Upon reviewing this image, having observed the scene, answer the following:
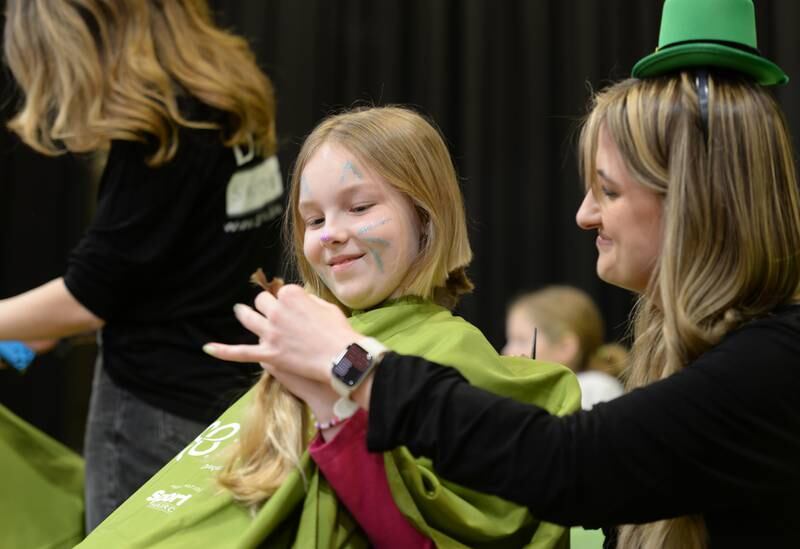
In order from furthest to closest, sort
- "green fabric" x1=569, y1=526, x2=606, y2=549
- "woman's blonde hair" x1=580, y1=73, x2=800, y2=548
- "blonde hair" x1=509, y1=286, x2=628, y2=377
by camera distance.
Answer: "blonde hair" x1=509, y1=286, x2=628, y2=377 → "green fabric" x1=569, y1=526, x2=606, y2=549 → "woman's blonde hair" x1=580, y1=73, x2=800, y2=548

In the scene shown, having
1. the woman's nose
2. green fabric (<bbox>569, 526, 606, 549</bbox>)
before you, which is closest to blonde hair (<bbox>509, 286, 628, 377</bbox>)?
green fabric (<bbox>569, 526, 606, 549</bbox>)

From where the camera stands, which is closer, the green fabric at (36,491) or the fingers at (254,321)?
the fingers at (254,321)

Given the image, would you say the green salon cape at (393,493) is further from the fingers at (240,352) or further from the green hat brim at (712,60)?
the green hat brim at (712,60)

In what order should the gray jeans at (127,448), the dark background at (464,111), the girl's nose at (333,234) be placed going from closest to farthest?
1. the girl's nose at (333,234)
2. the gray jeans at (127,448)
3. the dark background at (464,111)

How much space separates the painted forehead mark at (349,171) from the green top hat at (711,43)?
371 millimetres

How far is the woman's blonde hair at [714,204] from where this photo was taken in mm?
1169

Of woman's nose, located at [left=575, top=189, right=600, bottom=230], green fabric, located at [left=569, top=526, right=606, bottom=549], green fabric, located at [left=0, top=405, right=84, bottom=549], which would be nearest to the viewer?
woman's nose, located at [left=575, top=189, right=600, bottom=230]

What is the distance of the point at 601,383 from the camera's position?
307 cm

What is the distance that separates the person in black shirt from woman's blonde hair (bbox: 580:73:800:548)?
39.0 inches

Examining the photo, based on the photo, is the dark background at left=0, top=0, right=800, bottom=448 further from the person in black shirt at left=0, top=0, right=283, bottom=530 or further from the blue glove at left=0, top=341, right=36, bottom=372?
the blue glove at left=0, top=341, right=36, bottom=372

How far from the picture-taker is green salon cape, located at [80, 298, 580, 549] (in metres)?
1.21

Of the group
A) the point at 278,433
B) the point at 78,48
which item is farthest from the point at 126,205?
the point at 278,433

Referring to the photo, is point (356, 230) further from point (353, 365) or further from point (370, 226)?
point (353, 365)

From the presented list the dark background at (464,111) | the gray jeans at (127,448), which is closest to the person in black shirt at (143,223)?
the gray jeans at (127,448)
